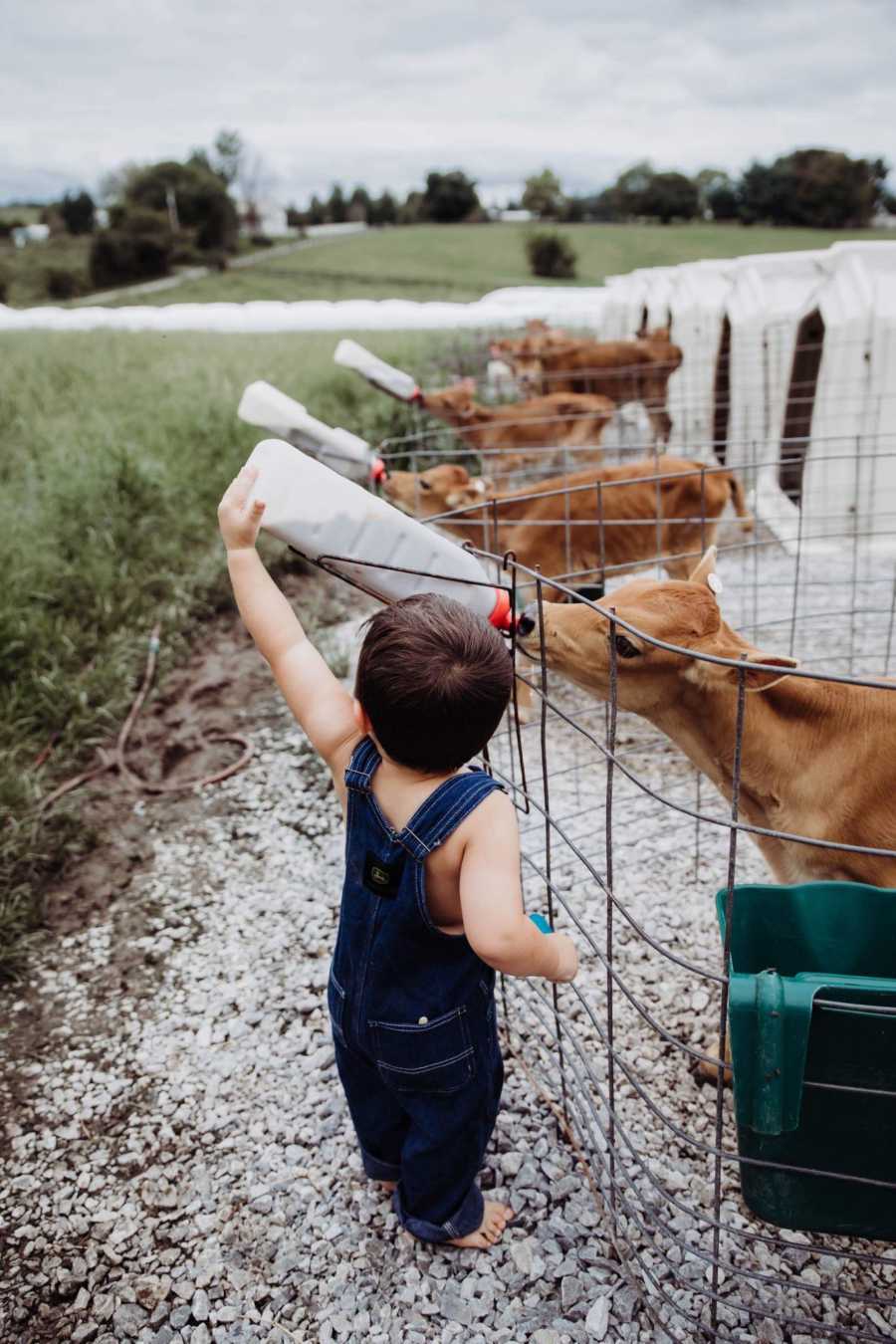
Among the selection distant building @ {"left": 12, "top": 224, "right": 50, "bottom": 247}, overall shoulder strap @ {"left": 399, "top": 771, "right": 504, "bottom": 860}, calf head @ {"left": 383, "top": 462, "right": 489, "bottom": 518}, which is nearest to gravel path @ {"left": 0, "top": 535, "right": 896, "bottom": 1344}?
overall shoulder strap @ {"left": 399, "top": 771, "right": 504, "bottom": 860}

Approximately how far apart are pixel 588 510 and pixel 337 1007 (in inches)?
178

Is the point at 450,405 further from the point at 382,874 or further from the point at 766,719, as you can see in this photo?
the point at 382,874

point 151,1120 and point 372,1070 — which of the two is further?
point 151,1120

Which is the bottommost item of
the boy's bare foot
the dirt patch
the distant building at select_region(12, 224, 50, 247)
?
the dirt patch

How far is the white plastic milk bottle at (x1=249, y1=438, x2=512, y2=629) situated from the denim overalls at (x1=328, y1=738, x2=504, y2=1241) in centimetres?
44

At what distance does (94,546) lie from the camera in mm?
6984

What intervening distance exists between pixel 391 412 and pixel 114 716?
Result: 6.11 meters

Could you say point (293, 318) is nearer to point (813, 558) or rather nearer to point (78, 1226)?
point (813, 558)

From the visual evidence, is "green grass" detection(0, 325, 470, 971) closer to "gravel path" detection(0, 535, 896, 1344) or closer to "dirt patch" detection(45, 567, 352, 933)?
"dirt patch" detection(45, 567, 352, 933)

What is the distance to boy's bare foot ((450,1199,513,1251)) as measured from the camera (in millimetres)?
2498

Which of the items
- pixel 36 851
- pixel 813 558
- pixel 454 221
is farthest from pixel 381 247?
pixel 36 851

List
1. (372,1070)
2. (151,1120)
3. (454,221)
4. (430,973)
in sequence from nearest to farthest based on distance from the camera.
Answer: (430,973) < (372,1070) < (151,1120) < (454,221)

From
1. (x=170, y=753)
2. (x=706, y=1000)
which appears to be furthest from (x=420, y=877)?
(x=170, y=753)

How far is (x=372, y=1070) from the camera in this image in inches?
91.9
